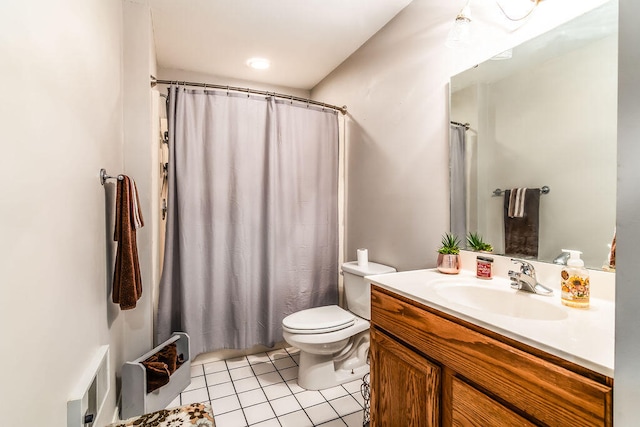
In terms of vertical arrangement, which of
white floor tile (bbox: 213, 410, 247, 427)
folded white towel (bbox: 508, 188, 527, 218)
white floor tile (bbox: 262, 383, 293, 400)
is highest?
folded white towel (bbox: 508, 188, 527, 218)

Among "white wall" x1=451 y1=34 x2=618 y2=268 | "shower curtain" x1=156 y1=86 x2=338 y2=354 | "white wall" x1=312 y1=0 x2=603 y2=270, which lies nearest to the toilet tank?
"white wall" x1=312 y1=0 x2=603 y2=270

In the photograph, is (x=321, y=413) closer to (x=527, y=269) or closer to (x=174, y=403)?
(x=174, y=403)

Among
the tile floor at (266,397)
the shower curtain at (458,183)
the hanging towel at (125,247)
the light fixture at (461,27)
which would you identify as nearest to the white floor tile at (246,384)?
the tile floor at (266,397)

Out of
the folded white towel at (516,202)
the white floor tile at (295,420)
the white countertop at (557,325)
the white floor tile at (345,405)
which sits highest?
the folded white towel at (516,202)

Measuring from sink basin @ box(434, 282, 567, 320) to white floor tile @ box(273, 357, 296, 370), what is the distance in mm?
1435

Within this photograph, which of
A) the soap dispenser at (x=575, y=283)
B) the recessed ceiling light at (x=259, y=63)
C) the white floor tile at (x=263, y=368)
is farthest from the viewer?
the recessed ceiling light at (x=259, y=63)

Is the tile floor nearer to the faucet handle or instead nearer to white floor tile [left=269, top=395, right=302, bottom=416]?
white floor tile [left=269, top=395, right=302, bottom=416]

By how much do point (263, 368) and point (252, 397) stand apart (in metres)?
0.34

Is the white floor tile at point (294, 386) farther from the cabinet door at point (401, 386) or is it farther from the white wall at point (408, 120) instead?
the white wall at point (408, 120)

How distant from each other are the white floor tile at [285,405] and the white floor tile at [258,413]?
32 mm

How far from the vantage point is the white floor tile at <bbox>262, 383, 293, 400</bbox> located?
1880mm

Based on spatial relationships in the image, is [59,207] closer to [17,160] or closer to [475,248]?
[17,160]

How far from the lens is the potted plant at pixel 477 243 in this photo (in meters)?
1.44

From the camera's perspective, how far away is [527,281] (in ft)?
Answer: 3.80
